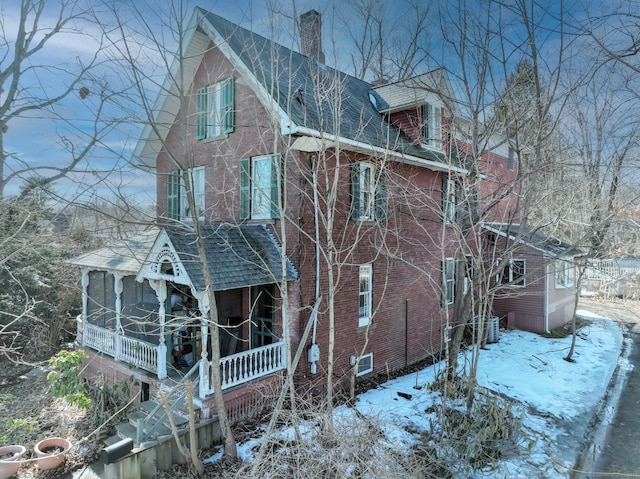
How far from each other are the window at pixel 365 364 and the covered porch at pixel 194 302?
2797 millimetres

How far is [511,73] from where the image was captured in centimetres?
1001

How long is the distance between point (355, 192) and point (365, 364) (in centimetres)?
523

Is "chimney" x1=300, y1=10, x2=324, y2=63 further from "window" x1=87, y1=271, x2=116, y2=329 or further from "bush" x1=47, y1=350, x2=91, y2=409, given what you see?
"bush" x1=47, y1=350, x2=91, y2=409

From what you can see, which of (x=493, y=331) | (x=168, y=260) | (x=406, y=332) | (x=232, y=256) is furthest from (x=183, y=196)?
(x=493, y=331)

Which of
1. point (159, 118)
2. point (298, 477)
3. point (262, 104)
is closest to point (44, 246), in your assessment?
point (159, 118)

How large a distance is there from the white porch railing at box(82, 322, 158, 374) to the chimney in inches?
426

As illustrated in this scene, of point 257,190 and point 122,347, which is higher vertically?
point 257,190

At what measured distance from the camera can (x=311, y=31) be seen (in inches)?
524

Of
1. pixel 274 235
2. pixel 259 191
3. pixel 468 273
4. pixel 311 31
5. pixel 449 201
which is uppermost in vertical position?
pixel 311 31

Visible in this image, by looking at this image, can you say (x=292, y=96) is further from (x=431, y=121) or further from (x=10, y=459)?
(x=10, y=459)

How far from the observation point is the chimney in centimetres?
1341

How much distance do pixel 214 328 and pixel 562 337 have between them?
53.8 ft

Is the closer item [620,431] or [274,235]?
[620,431]

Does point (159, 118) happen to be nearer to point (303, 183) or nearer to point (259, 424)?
point (303, 183)
